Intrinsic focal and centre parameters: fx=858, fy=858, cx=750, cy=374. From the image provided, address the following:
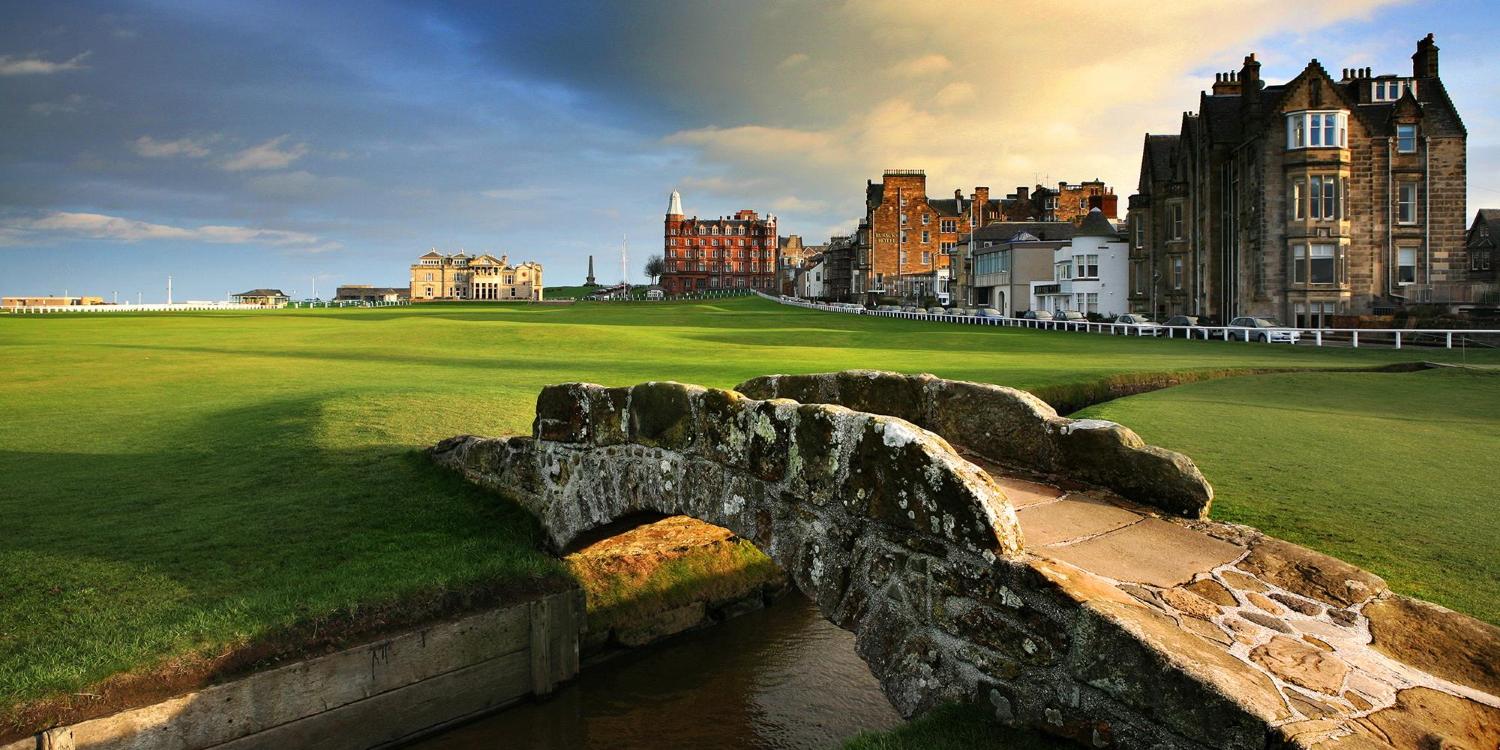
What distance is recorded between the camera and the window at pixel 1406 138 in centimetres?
4616

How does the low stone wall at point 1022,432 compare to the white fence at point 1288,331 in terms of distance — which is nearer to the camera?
the low stone wall at point 1022,432

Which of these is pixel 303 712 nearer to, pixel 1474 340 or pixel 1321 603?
pixel 1321 603

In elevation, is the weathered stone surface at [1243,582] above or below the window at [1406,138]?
Answer: below

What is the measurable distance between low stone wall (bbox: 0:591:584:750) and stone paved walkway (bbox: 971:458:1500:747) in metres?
6.49

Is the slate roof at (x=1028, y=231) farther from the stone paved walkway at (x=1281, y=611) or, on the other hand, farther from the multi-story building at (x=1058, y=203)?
the stone paved walkway at (x=1281, y=611)

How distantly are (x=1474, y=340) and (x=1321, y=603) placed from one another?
41081 mm

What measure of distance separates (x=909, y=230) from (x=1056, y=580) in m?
113

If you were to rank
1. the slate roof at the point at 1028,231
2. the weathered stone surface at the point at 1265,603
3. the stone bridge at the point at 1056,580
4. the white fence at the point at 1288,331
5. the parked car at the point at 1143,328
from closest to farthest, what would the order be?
1. the stone bridge at the point at 1056,580
2. the weathered stone surface at the point at 1265,603
3. the white fence at the point at 1288,331
4. the parked car at the point at 1143,328
5. the slate roof at the point at 1028,231

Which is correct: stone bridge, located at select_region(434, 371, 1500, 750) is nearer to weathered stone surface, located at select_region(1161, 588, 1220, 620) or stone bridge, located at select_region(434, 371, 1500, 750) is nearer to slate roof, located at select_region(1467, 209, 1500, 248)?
weathered stone surface, located at select_region(1161, 588, 1220, 620)

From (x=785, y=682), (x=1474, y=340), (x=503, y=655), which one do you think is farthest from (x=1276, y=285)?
(x=503, y=655)

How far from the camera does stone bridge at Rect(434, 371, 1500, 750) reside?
14.8ft

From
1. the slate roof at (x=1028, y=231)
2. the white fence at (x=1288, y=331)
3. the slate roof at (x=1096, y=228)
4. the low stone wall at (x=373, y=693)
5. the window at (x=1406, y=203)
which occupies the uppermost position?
the slate roof at (x=1028, y=231)

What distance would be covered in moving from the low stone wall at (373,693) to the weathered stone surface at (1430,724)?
29.1 ft

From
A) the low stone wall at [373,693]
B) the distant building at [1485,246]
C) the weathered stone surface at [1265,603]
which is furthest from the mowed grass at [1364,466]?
the distant building at [1485,246]
